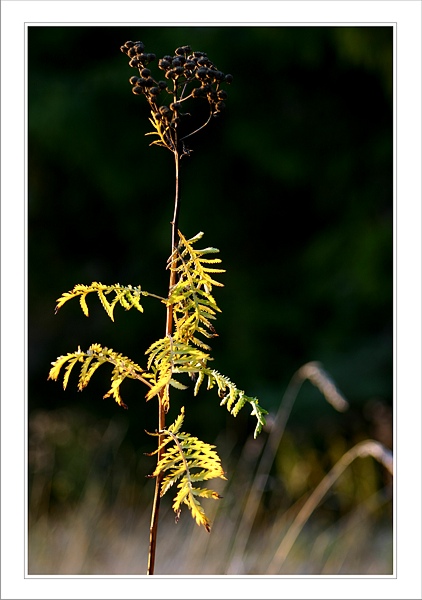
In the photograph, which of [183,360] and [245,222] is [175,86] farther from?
[245,222]

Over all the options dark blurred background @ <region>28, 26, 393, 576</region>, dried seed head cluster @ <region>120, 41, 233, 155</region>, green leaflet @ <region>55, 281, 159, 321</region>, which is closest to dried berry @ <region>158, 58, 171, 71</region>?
dried seed head cluster @ <region>120, 41, 233, 155</region>

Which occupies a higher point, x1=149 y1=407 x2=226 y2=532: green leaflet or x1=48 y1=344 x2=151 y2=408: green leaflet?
x1=48 y1=344 x2=151 y2=408: green leaflet

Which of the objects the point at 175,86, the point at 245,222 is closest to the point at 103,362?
the point at 175,86

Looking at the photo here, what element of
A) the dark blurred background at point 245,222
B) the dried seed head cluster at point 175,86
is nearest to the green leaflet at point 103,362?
the dried seed head cluster at point 175,86

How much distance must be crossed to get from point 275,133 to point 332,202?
0.47 meters

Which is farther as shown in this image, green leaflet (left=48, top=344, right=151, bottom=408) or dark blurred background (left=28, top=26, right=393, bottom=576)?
dark blurred background (left=28, top=26, right=393, bottom=576)

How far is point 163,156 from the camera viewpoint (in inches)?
134

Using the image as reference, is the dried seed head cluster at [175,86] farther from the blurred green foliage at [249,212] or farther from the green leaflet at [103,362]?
the blurred green foliage at [249,212]

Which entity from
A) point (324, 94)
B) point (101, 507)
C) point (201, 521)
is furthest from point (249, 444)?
point (201, 521)

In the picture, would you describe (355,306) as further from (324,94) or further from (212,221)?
(324,94)

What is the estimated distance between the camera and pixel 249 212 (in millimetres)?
3562

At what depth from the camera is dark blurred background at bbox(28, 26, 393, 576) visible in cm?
329

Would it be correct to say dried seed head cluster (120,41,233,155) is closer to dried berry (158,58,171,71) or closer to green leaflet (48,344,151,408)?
dried berry (158,58,171,71)

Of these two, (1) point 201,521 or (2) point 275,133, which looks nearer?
(1) point 201,521
